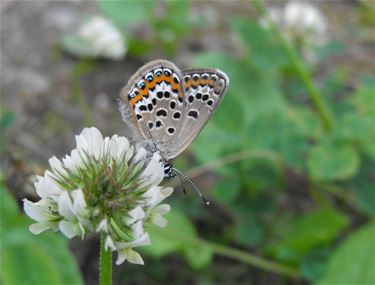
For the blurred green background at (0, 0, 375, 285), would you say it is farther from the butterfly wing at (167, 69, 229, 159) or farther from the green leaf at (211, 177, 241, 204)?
the butterfly wing at (167, 69, 229, 159)

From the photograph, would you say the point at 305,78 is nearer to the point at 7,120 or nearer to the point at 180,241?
the point at 180,241

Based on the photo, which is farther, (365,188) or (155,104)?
(365,188)

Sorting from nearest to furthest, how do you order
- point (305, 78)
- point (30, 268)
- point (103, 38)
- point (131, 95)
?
point (131, 95) → point (30, 268) → point (305, 78) → point (103, 38)

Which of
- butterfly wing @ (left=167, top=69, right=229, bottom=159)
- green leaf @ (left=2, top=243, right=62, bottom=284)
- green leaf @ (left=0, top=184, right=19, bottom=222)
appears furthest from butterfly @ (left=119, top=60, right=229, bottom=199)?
green leaf @ (left=0, top=184, right=19, bottom=222)

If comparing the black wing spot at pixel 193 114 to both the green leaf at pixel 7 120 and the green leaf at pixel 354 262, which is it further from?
the green leaf at pixel 7 120

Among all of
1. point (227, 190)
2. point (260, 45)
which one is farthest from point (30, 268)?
point (260, 45)

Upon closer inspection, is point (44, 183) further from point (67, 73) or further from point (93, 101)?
point (67, 73)

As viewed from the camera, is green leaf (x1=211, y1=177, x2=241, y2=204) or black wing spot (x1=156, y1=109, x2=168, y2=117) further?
green leaf (x1=211, y1=177, x2=241, y2=204)
